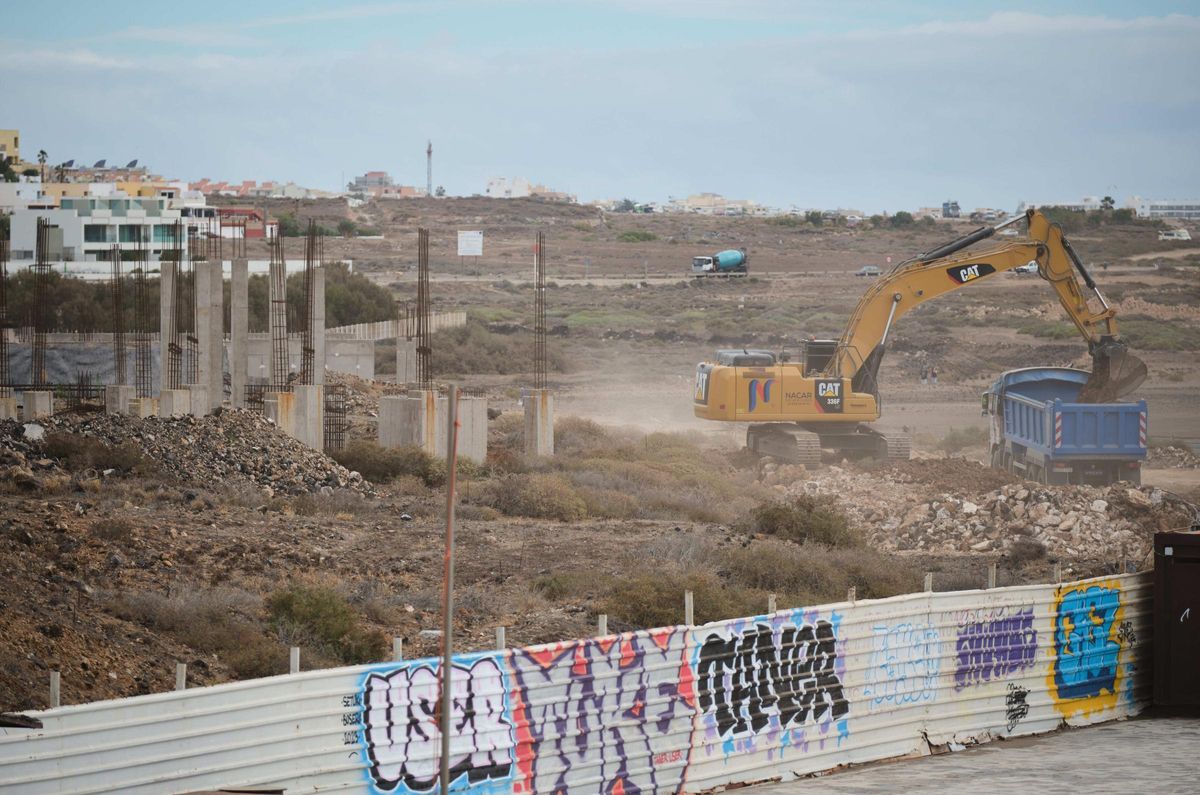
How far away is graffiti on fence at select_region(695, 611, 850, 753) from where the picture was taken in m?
12.2

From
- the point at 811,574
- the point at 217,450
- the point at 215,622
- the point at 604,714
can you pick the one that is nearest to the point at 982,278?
the point at 811,574

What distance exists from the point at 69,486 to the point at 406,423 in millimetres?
8392

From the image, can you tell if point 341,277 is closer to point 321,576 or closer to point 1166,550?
point 321,576

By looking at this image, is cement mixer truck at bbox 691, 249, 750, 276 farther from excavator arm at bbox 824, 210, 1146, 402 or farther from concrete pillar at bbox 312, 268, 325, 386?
concrete pillar at bbox 312, 268, 325, 386

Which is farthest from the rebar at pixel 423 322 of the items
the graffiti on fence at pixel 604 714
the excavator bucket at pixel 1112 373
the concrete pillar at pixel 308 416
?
the graffiti on fence at pixel 604 714

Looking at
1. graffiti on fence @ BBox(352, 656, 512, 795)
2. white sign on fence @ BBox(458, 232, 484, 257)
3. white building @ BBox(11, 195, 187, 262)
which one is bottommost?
graffiti on fence @ BBox(352, 656, 512, 795)

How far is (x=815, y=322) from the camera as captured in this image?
247ft

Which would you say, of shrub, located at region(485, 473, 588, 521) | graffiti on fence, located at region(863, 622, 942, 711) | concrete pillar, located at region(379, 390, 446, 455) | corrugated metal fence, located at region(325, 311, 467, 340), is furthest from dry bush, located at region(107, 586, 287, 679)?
corrugated metal fence, located at region(325, 311, 467, 340)

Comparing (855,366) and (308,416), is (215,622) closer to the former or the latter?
(308,416)

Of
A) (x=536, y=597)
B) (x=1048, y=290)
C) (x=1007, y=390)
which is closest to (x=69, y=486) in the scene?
(x=536, y=597)

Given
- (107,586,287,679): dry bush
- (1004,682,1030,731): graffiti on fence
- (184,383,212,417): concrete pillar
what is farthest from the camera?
(184,383,212,417): concrete pillar

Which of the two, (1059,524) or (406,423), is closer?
(1059,524)

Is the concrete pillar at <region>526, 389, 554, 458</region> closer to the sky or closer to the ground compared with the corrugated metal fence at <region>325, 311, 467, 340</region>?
closer to the ground

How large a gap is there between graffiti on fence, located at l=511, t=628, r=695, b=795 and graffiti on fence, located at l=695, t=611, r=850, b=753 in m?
0.31
